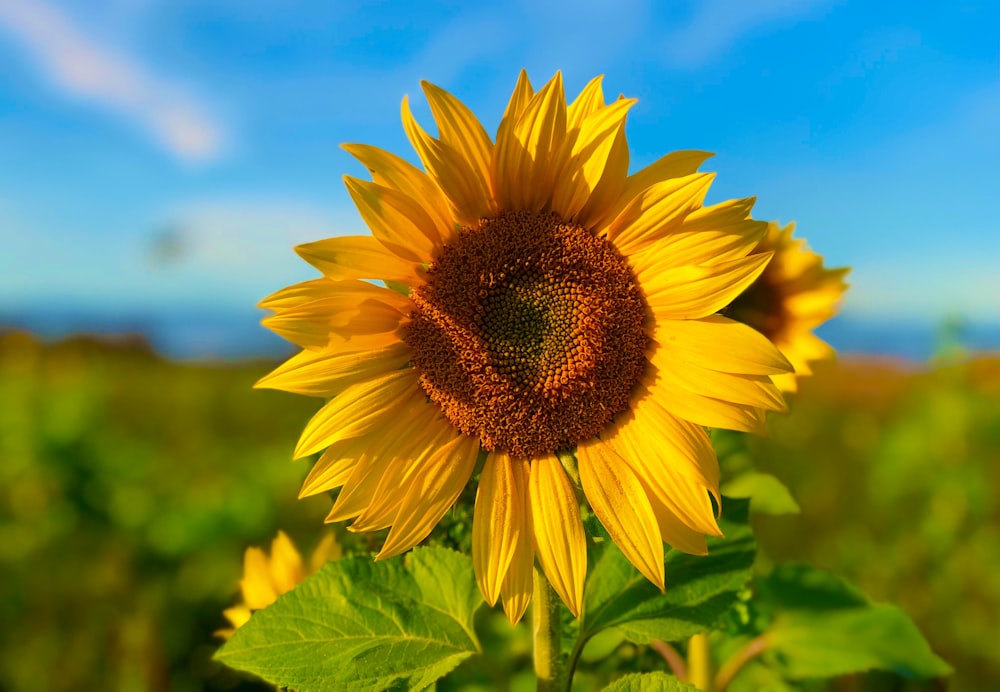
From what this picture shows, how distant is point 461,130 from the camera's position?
1.09 m

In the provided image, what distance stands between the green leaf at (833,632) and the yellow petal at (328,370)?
1.09 meters

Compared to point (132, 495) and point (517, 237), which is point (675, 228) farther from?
point (132, 495)

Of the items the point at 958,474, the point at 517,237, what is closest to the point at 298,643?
the point at 517,237

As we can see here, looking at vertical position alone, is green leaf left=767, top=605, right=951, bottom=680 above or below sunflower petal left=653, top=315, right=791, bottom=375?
below

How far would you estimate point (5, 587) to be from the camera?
13.7 ft

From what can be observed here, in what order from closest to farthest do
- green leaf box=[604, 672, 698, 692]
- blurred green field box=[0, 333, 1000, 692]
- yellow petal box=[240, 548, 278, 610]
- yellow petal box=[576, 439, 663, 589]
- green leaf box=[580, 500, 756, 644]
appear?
green leaf box=[604, 672, 698, 692] < yellow petal box=[576, 439, 663, 589] < green leaf box=[580, 500, 756, 644] < yellow petal box=[240, 548, 278, 610] < blurred green field box=[0, 333, 1000, 692]

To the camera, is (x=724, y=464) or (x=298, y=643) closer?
(x=298, y=643)

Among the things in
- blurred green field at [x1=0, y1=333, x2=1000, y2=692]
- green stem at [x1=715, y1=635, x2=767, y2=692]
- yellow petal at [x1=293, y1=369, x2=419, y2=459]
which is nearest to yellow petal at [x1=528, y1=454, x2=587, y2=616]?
yellow petal at [x1=293, y1=369, x2=419, y2=459]

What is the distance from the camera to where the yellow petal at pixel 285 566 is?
1.42 meters

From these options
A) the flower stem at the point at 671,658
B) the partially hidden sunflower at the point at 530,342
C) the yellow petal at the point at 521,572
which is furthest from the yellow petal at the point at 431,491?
the flower stem at the point at 671,658

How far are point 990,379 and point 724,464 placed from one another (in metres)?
7.87

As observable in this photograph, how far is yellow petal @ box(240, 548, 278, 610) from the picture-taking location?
140cm

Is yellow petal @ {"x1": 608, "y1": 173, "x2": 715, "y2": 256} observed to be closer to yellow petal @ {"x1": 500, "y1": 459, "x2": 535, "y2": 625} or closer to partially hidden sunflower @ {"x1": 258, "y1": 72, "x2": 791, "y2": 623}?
partially hidden sunflower @ {"x1": 258, "y1": 72, "x2": 791, "y2": 623}

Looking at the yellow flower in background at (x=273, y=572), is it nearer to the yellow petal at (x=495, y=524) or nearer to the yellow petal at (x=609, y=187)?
the yellow petal at (x=495, y=524)
